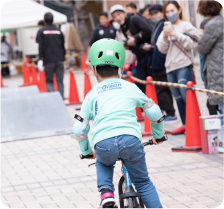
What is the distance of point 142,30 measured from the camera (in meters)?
9.98

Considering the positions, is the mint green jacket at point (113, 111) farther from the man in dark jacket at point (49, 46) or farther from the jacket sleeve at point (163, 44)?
the man in dark jacket at point (49, 46)

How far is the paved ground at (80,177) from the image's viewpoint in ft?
17.1

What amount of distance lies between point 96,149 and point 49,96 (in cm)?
721

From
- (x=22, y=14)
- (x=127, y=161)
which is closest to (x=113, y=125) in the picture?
(x=127, y=161)

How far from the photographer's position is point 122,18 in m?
10.3

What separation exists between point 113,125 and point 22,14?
19110 mm

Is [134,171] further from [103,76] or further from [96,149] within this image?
[103,76]

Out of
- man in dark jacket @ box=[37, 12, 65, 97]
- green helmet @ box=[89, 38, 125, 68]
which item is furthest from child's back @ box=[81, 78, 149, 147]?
man in dark jacket @ box=[37, 12, 65, 97]

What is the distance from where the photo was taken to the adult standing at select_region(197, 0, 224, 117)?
6.73 m

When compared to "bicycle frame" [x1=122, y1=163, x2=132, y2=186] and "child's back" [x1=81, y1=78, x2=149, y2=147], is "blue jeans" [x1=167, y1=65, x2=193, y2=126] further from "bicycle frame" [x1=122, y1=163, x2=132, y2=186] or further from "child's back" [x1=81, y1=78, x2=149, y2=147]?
"bicycle frame" [x1=122, y1=163, x2=132, y2=186]

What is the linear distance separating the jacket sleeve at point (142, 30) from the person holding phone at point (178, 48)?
197 cm

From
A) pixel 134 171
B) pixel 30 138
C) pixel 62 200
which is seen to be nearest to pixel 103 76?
pixel 134 171

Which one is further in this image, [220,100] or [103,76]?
[220,100]

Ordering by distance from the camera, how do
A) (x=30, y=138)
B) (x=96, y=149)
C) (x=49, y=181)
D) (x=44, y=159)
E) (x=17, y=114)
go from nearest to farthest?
(x=96, y=149) < (x=49, y=181) < (x=44, y=159) < (x=30, y=138) < (x=17, y=114)
